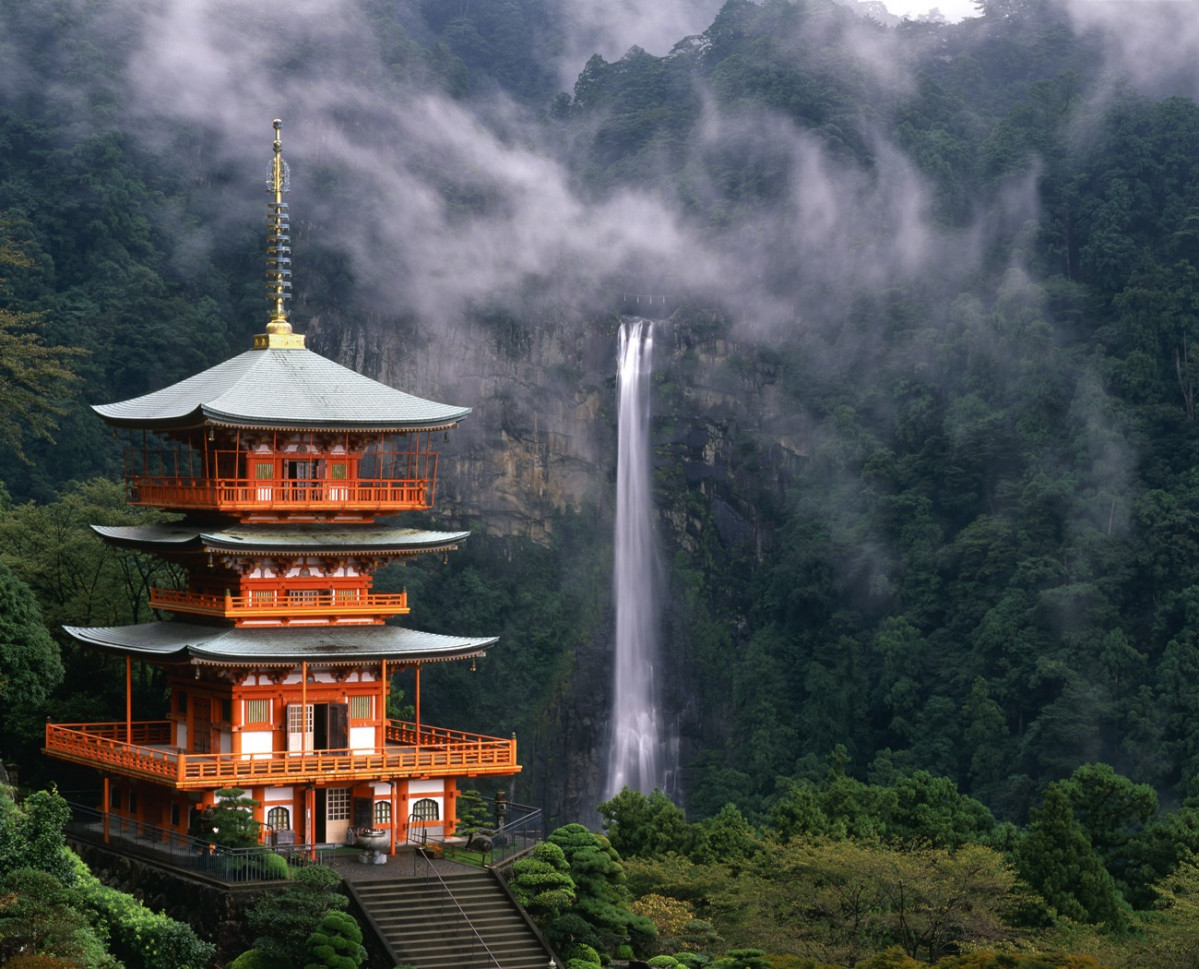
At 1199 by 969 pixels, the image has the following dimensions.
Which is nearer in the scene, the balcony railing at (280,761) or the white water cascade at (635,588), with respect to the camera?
the balcony railing at (280,761)

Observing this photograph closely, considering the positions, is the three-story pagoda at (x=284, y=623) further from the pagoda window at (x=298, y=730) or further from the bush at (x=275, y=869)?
the bush at (x=275, y=869)

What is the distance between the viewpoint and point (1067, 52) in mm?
116875

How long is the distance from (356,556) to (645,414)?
2130 inches

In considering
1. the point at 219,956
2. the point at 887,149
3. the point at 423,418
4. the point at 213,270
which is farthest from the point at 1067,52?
the point at 219,956

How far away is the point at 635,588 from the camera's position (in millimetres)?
90188

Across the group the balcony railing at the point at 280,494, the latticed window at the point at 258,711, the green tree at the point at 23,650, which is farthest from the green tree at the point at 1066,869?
A: the green tree at the point at 23,650

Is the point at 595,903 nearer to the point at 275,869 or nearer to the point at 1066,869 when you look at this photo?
the point at 275,869

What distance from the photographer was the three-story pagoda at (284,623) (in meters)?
38.3

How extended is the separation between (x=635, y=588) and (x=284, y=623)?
167 feet

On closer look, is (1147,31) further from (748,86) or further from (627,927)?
(627,927)

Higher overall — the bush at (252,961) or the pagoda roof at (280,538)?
the pagoda roof at (280,538)

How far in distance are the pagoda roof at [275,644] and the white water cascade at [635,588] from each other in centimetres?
4384

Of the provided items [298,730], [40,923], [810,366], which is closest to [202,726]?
[298,730]

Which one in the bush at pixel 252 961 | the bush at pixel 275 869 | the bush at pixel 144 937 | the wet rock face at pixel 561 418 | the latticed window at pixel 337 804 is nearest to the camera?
the bush at pixel 144 937
